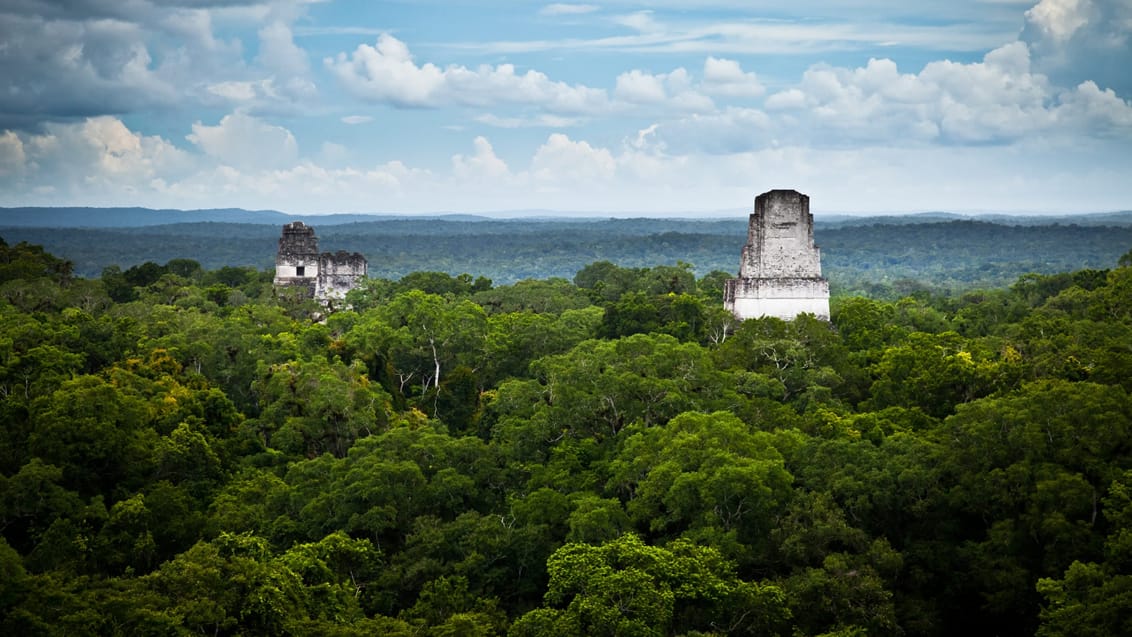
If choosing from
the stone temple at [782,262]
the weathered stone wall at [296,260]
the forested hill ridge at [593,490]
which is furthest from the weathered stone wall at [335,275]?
the stone temple at [782,262]

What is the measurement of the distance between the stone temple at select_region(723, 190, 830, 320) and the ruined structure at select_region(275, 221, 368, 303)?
2092 cm

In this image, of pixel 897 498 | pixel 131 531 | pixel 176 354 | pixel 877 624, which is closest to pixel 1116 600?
pixel 877 624

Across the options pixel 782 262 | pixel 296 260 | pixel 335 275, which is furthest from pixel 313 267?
pixel 782 262

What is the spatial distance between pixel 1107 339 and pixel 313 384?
19.0 meters

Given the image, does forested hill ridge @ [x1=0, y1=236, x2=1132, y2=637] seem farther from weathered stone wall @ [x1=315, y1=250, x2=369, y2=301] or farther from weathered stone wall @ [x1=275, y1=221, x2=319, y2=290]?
weathered stone wall @ [x1=275, y1=221, x2=319, y2=290]

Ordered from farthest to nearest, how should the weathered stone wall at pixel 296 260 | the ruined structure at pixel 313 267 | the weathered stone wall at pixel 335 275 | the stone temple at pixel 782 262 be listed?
1. the weathered stone wall at pixel 296 260
2. the ruined structure at pixel 313 267
3. the weathered stone wall at pixel 335 275
4. the stone temple at pixel 782 262

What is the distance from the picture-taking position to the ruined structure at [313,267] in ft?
171

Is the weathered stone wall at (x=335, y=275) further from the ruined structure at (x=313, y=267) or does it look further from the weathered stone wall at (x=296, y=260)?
the weathered stone wall at (x=296, y=260)

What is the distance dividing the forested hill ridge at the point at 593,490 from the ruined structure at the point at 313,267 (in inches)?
698

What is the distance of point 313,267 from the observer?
53188 mm

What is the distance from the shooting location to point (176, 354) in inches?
1309

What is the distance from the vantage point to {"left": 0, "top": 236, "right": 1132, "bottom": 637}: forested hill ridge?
747 inches

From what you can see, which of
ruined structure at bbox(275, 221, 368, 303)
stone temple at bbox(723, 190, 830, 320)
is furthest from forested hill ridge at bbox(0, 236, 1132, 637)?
ruined structure at bbox(275, 221, 368, 303)

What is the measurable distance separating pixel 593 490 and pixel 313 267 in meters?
31.5
